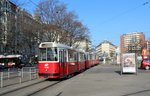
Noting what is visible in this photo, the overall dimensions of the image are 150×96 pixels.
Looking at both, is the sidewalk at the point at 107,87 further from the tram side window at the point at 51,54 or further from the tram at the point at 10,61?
the tram at the point at 10,61

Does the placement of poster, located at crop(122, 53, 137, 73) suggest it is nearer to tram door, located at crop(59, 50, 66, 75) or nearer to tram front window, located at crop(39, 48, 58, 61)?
tram door, located at crop(59, 50, 66, 75)

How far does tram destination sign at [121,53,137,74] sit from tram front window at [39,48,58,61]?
8.56 meters

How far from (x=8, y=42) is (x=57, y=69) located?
16.9 metres

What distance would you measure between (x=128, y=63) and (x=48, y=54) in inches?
367

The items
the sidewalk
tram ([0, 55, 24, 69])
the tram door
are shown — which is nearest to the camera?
the sidewalk

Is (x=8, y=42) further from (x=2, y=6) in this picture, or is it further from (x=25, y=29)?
(x=2, y=6)

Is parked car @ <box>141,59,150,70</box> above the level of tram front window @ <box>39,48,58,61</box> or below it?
below

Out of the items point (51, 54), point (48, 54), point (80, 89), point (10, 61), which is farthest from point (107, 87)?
point (10, 61)

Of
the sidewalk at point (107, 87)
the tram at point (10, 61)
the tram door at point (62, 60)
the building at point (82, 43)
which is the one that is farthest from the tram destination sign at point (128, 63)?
the tram at point (10, 61)

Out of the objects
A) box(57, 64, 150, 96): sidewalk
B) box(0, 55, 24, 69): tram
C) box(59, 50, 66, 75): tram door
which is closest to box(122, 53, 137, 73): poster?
box(57, 64, 150, 96): sidewalk

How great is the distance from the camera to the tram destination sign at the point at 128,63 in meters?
21.6

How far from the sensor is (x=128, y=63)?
21.8 metres

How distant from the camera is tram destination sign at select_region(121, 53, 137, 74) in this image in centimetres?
2158

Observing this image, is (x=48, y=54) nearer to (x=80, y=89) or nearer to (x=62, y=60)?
(x=62, y=60)
